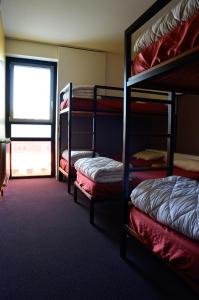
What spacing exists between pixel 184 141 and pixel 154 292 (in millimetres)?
2710

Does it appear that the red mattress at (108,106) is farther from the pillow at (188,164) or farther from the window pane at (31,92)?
the pillow at (188,164)

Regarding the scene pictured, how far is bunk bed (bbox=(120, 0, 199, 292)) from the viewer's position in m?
1.02

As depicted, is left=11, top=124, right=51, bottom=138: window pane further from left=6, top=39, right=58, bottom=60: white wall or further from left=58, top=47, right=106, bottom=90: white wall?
left=6, top=39, right=58, bottom=60: white wall

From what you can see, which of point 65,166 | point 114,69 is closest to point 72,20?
point 114,69

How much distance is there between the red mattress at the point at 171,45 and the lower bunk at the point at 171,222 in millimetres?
715

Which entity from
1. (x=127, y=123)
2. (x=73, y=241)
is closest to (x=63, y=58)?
(x=127, y=123)

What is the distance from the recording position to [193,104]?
3.44 metres

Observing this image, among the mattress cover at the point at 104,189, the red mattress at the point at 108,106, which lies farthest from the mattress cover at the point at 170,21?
the red mattress at the point at 108,106

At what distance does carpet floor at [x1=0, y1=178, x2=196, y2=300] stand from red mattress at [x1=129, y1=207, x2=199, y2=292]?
0.27 m

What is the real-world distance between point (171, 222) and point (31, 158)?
3.56 m

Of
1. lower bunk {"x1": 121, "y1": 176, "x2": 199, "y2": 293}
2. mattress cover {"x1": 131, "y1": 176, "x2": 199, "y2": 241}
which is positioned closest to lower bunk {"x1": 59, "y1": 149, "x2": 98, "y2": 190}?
lower bunk {"x1": 121, "y1": 176, "x2": 199, "y2": 293}

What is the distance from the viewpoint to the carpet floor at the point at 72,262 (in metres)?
1.27

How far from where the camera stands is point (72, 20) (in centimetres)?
315

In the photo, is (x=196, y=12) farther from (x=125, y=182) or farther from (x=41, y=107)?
(x=41, y=107)
